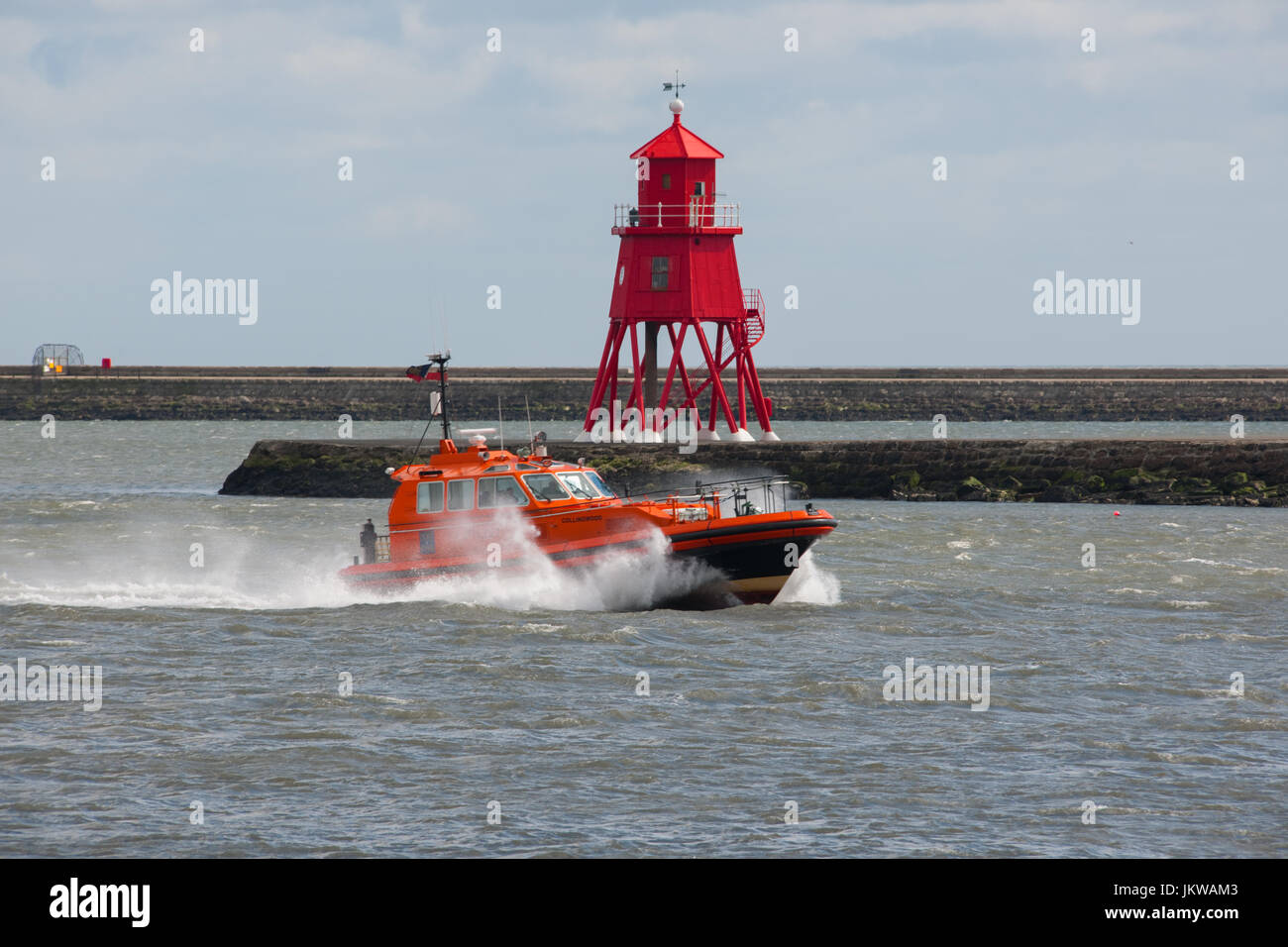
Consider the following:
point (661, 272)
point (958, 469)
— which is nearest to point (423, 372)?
point (661, 272)

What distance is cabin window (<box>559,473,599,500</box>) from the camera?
65.4 ft

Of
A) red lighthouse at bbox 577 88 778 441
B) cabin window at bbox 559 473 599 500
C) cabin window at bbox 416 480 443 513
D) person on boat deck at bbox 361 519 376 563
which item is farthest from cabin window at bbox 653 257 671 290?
cabin window at bbox 416 480 443 513

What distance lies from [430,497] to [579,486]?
1.98m

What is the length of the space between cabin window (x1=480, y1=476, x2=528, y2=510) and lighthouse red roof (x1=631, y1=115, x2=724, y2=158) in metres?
19.8

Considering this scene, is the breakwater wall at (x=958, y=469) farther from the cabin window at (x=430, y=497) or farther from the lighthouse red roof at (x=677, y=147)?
the cabin window at (x=430, y=497)

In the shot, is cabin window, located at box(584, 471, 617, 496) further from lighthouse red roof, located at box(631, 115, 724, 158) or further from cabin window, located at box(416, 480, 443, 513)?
lighthouse red roof, located at box(631, 115, 724, 158)

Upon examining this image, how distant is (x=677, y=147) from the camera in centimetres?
3797

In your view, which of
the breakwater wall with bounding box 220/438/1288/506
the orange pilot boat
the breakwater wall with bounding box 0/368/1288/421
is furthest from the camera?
the breakwater wall with bounding box 0/368/1288/421

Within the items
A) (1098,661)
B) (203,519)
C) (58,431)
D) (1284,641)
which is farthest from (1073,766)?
(58,431)

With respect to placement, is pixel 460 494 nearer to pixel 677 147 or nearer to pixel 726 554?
pixel 726 554

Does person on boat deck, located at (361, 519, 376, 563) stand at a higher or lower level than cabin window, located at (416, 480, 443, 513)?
lower

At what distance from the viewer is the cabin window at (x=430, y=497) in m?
20.2

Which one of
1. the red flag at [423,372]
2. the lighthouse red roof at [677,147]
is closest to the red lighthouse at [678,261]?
the lighthouse red roof at [677,147]
